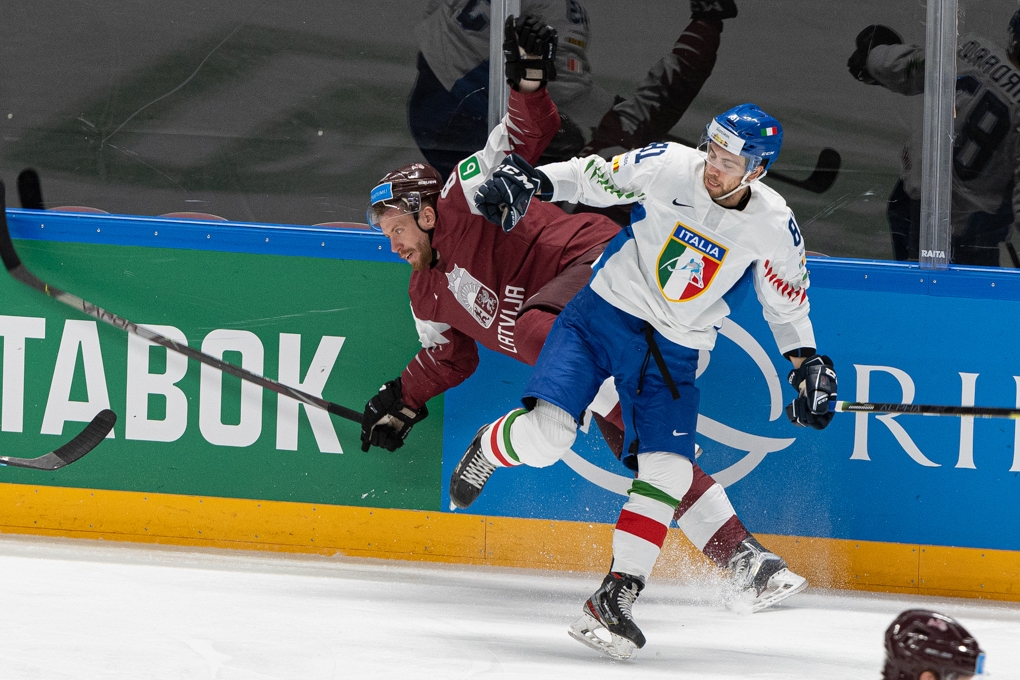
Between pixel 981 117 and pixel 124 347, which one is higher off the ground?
pixel 981 117

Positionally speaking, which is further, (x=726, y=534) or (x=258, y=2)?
(x=258, y=2)

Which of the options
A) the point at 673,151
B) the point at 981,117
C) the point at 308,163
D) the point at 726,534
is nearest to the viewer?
the point at 673,151

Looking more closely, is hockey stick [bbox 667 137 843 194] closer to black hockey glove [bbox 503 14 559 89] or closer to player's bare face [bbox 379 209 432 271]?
black hockey glove [bbox 503 14 559 89]

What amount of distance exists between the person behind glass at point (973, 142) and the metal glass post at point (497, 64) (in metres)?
1.05

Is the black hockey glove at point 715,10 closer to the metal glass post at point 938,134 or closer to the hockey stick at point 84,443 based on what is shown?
the metal glass post at point 938,134

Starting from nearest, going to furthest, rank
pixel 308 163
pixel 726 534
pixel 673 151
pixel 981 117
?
pixel 673 151
pixel 726 534
pixel 981 117
pixel 308 163

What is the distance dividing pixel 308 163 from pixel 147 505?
1240 mm

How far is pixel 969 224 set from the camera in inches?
137

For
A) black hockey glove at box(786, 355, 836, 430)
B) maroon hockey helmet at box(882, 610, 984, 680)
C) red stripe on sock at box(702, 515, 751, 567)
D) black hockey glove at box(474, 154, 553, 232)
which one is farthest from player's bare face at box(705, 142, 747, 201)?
maroon hockey helmet at box(882, 610, 984, 680)

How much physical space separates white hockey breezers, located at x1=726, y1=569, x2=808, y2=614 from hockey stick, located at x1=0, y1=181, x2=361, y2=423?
4.23 ft

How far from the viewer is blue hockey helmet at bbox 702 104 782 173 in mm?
2727

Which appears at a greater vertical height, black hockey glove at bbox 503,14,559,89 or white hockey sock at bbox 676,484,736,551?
black hockey glove at bbox 503,14,559,89

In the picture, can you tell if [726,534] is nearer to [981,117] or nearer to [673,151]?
[673,151]

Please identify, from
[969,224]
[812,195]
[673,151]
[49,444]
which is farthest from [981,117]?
[49,444]
